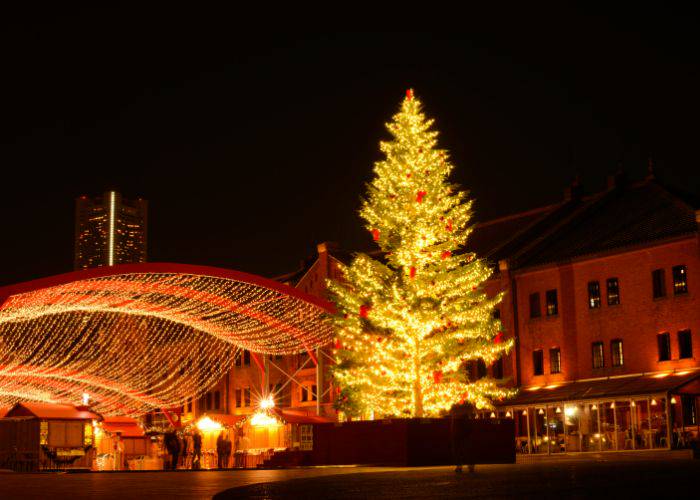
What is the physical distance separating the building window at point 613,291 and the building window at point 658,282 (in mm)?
1850

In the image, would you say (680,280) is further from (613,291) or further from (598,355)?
(598,355)

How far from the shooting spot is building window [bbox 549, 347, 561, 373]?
4703 centimetres

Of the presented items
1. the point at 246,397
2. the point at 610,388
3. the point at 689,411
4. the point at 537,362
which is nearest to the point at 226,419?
the point at 537,362

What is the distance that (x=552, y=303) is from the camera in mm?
47812

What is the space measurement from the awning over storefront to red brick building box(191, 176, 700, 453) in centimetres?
7

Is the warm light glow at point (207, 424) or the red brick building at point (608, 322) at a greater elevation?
the red brick building at point (608, 322)

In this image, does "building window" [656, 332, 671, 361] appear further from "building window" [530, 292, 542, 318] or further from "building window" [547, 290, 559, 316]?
"building window" [530, 292, 542, 318]

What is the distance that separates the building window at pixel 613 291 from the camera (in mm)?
44688

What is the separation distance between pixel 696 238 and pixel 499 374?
40.6 ft

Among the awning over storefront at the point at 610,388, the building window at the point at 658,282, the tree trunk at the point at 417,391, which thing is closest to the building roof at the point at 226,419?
the awning over storefront at the point at 610,388

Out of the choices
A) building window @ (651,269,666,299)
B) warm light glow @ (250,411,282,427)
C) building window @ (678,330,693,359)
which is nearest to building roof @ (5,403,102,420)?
warm light glow @ (250,411,282,427)

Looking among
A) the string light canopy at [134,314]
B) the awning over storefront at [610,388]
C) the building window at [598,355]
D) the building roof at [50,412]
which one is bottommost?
the building roof at [50,412]

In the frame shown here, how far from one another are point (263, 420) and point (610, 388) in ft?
51.0

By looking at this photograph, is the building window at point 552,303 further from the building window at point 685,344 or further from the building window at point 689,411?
the building window at point 689,411
